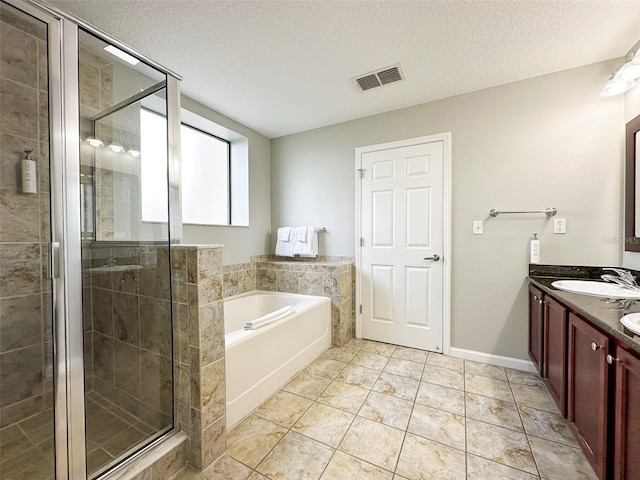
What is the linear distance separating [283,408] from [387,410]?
0.68m

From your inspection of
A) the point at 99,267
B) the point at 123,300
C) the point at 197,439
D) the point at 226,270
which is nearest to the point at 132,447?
the point at 197,439

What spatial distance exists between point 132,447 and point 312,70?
98.8 inches

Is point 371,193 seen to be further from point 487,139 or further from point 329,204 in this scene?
point 487,139

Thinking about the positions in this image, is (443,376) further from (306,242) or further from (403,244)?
(306,242)

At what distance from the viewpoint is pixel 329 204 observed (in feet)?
9.84

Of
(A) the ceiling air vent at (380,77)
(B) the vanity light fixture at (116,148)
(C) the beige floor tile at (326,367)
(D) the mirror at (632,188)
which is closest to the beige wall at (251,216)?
(B) the vanity light fixture at (116,148)

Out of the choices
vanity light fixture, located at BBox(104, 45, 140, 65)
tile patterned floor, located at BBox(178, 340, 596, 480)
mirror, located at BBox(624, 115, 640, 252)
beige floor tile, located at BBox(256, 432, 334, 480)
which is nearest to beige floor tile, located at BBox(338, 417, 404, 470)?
tile patterned floor, located at BBox(178, 340, 596, 480)

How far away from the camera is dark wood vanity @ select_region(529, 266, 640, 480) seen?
2.93 feet

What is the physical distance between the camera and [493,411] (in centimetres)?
167

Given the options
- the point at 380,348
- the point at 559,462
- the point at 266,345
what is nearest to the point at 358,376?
the point at 380,348

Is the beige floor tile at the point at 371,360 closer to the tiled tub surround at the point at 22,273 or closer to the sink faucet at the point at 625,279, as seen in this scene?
the sink faucet at the point at 625,279

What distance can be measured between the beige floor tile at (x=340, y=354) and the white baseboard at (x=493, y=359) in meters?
0.92

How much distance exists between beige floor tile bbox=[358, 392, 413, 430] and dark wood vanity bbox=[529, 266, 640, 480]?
0.81 metres

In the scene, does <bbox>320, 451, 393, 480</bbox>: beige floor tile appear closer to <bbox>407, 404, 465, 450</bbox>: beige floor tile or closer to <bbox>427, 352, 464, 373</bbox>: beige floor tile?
<bbox>407, 404, 465, 450</bbox>: beige floor tile
